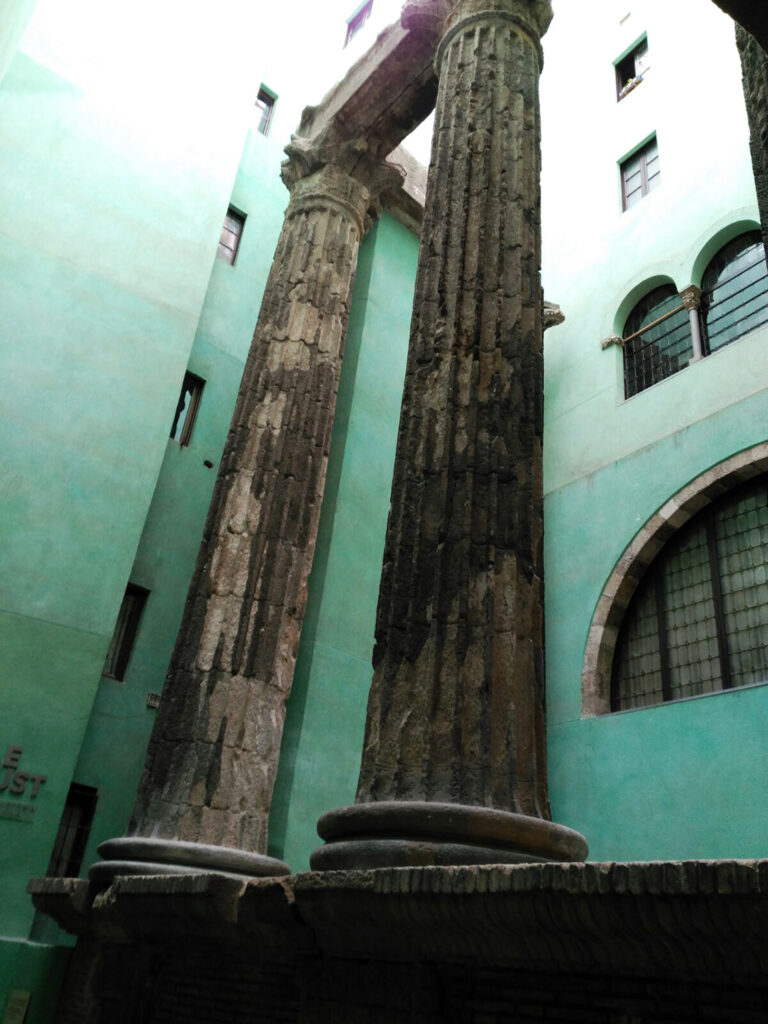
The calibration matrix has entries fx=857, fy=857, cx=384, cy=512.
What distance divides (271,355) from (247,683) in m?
3.04

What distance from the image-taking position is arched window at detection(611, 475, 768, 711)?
332 inches

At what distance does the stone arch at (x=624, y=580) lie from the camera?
30.2ft

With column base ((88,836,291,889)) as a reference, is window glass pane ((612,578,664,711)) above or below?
above

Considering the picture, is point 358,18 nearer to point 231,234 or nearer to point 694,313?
point 231,234

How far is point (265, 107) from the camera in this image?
1253 centimetres

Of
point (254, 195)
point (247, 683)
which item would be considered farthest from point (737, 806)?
point (254, 195)

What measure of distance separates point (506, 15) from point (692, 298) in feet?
16.0

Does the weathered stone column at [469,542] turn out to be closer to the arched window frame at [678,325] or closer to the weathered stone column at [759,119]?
the weathered stone column at [759,119]

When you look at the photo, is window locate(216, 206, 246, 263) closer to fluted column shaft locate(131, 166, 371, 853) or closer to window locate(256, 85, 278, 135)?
window locate(256, 85, 278, 135)

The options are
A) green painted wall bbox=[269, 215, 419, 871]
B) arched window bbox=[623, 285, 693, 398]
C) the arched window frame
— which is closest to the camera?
green painted wall bbox=[269, 215, 419, 871]

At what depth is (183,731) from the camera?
5738mm

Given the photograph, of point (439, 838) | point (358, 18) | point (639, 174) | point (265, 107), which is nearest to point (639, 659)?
point (439, 838)

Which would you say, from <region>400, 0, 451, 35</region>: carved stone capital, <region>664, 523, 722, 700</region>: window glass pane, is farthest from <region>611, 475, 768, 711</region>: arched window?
<region>400, 0, 451, 35</region>: carved stone capital

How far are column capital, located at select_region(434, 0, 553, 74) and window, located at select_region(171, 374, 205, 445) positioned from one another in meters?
4.87
